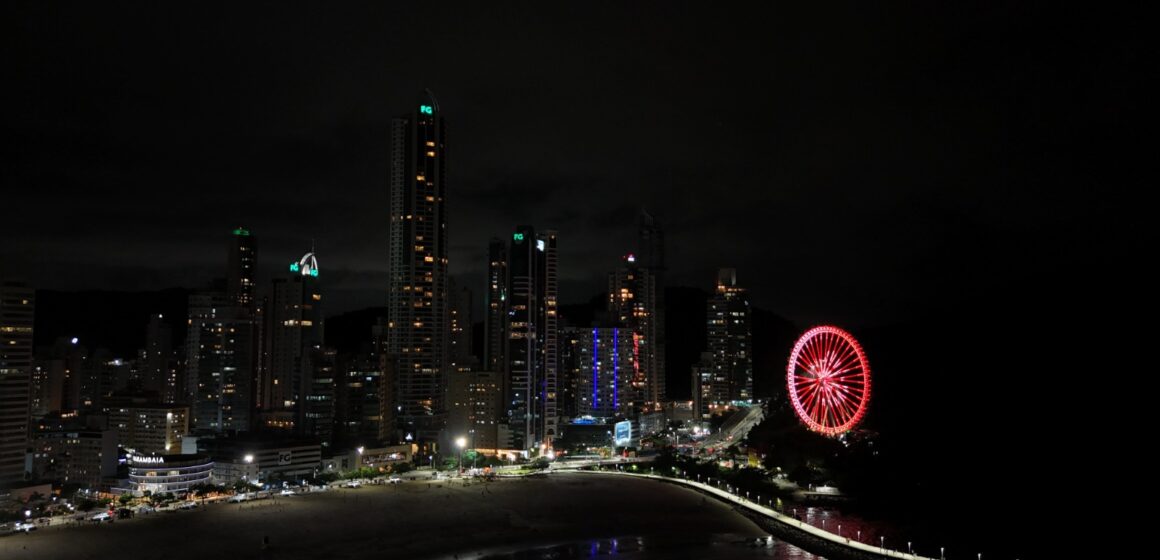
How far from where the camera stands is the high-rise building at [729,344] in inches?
2781

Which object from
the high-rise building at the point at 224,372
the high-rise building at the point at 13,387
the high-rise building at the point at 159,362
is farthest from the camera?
the high-rise building at the point at 159,362

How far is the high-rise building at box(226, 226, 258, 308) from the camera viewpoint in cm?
5822

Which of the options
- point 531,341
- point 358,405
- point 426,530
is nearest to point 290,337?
point 358,405

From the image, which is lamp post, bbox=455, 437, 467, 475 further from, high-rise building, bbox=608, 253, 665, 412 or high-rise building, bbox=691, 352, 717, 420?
high-rise building, bbox=691, 352, 717, 420

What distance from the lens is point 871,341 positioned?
6288 centimetres

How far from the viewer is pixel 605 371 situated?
62906 mm

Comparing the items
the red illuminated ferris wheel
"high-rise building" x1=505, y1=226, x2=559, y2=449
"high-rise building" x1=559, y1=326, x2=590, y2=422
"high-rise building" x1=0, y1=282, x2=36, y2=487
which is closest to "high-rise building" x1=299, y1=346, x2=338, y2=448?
"high-rise building" x1=505, y1=226, x2=559, y2=449

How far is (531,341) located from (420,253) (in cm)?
975

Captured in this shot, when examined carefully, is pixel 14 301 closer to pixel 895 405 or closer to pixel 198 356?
pixel 198 356

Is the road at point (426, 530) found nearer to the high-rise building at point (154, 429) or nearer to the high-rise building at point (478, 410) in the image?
the high-rise building at point (154, 429)

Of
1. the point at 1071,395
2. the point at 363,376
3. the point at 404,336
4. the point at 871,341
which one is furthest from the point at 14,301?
Answer: the point at 871,341

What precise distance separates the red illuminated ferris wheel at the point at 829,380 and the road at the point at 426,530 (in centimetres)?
560

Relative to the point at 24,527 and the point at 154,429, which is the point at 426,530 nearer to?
the point at 24,527

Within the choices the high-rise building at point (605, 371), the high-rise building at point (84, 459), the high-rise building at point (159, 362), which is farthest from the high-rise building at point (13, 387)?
the high-rise building at point (605, 371)
